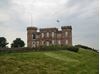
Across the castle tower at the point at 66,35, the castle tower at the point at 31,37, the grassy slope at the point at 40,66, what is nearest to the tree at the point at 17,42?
the castle tower at the point at 31,37

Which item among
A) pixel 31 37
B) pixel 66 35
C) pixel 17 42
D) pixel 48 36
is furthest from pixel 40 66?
pixel 48 36

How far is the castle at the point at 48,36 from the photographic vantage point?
41.7 m

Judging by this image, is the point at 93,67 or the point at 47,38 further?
the point at 47,38

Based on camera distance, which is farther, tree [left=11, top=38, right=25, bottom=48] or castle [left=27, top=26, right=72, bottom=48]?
castle [left=27, top=26, right=72, bottom=48]

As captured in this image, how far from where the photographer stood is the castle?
41656 mm

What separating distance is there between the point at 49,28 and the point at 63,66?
23553mm

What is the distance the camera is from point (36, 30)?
139 feet

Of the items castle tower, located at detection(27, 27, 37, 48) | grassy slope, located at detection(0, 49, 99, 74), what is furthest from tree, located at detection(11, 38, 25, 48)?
grassy slope, located at detection(0, 49, 99, 74)

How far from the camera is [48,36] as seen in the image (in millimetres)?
42875

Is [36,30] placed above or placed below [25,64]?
above

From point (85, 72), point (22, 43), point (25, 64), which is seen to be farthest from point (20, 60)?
point (22, 43)

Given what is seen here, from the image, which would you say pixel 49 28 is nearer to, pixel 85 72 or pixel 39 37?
pixel 39 37

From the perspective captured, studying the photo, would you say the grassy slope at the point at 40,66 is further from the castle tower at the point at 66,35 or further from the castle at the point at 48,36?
the castle at the point at 48,36

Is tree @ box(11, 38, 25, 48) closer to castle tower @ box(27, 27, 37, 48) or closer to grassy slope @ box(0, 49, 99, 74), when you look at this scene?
castle tower @ box(27, 27, 37, 48)
